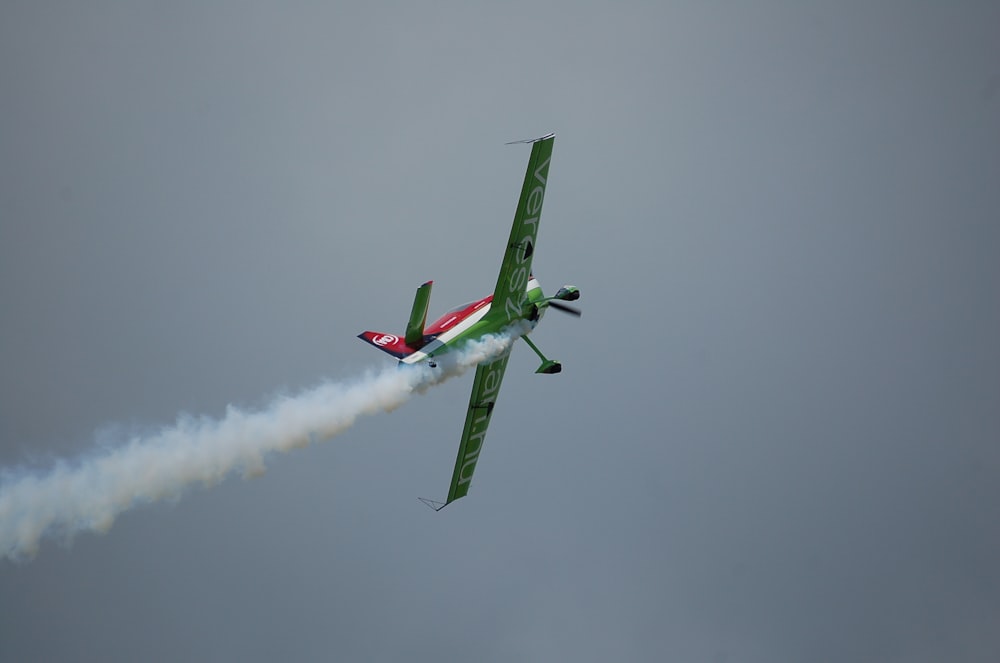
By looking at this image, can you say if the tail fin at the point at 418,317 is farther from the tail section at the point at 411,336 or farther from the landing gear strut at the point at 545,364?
the landing gear strut at the point at 545,364

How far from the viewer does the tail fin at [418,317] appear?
3059 centimetres

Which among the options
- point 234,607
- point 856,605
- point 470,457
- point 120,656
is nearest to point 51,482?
point 470,457

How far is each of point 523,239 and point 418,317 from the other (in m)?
3.75

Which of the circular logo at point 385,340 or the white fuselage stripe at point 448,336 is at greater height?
the circular logo at point 385,340

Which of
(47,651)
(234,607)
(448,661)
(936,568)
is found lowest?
(936,568)

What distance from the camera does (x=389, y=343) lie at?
3152 centimetres

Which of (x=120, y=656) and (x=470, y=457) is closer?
(x=470, y=457)

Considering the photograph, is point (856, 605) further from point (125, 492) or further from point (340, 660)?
point (125, 492)

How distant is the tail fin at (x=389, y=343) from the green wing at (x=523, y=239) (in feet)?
9.16

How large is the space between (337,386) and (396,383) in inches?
69.1

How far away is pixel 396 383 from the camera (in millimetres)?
31359

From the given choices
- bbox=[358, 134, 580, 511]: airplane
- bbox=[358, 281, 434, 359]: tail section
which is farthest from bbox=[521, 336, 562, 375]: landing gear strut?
bbox=[358, 281, 434, 359]: tail section

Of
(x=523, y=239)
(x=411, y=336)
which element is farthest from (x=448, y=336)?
(x=523, y=239)

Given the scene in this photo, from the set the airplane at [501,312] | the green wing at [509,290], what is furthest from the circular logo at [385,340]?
the green wing at [509,290]
